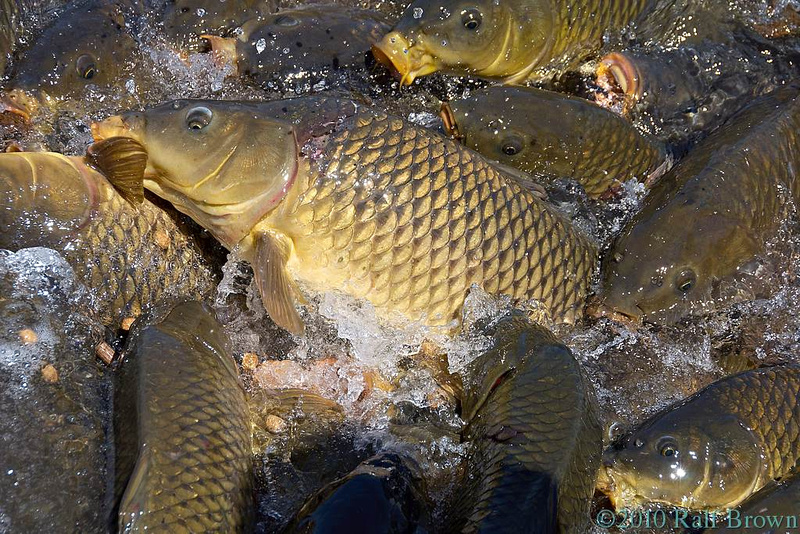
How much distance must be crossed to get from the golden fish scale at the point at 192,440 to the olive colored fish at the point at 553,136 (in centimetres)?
150

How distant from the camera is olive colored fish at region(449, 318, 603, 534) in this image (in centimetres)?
200

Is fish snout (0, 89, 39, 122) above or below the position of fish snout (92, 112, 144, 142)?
below

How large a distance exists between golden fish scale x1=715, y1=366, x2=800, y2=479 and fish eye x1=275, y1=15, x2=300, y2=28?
8.08 feet

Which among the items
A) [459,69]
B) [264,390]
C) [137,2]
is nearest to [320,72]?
[459,69]

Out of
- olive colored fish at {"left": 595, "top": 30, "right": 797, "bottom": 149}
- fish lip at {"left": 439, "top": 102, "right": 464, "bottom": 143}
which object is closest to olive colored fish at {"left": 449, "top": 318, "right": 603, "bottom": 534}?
fish lip at {"left": 439, "top": 102, "right": 464, "bottom": 143}

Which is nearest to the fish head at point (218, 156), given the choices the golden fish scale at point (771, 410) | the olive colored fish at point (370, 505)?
the olive colored fish at point (370, 505)

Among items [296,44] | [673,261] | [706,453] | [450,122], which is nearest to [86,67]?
[296,44]

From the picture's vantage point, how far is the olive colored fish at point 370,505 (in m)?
1.82

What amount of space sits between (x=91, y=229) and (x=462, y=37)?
1841mm

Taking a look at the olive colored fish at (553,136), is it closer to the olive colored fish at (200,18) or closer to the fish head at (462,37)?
the fish head at (462,37)

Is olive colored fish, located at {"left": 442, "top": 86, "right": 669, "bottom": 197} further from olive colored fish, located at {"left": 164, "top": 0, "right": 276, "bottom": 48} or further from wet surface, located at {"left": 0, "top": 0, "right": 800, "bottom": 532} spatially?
olive colored fish, located at {"left": 164, "top": 0, "right": 276, "bottom": 48}

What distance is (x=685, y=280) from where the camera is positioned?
2.90 m

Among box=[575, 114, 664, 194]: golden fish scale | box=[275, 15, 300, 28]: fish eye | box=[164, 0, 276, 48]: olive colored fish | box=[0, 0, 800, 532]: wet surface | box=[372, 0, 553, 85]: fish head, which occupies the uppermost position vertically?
box=[372, 0, 553, 85]: fish head

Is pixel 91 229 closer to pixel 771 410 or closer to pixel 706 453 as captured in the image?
pixel 706 453
